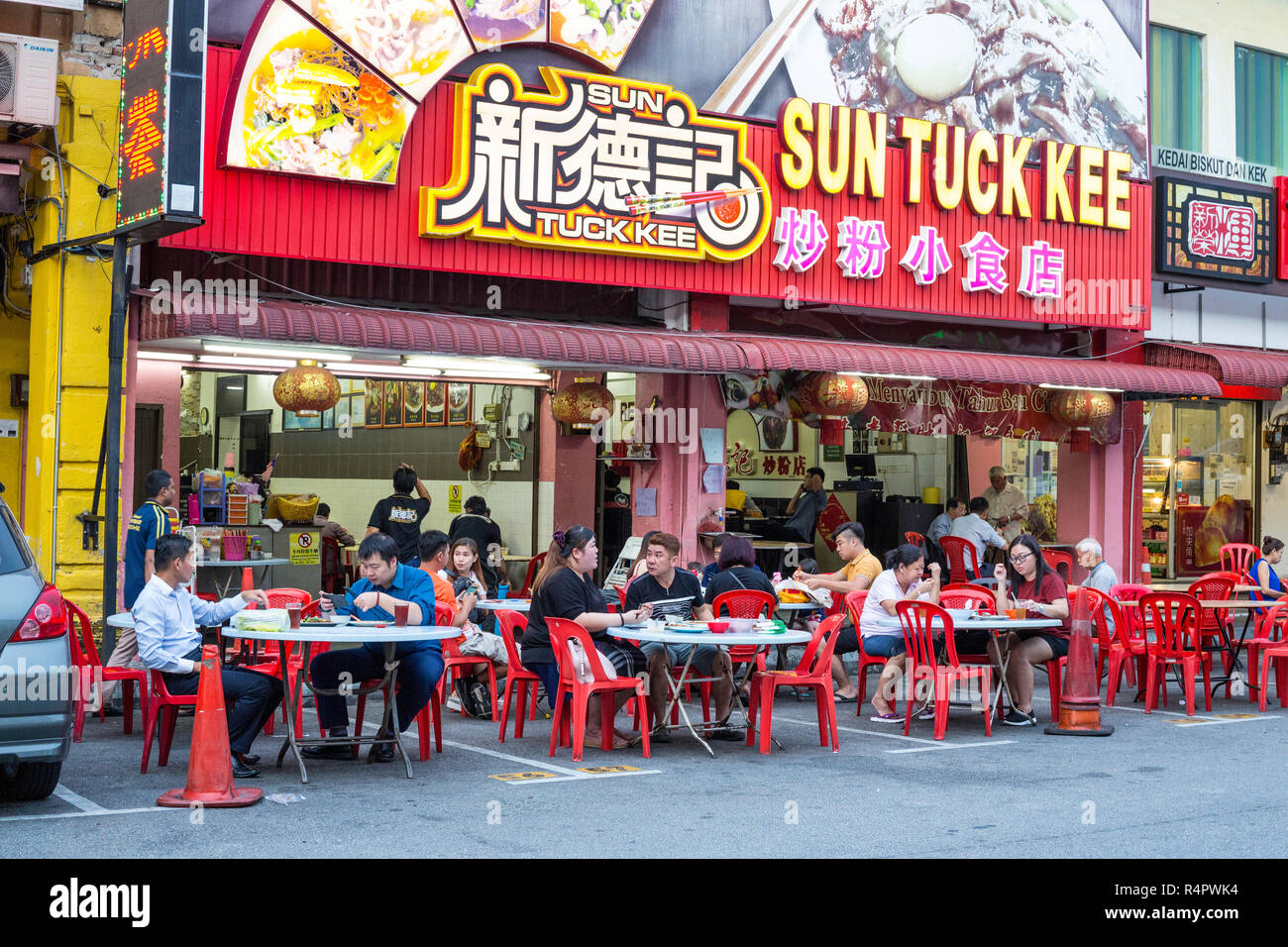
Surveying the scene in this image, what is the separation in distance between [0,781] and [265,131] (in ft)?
22.3

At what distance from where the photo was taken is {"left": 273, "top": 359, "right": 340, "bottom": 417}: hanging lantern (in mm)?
12906

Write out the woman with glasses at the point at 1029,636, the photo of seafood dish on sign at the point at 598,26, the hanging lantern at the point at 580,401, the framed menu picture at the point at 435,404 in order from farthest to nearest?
the framed menu picture at the point at 435,404 → the hanging lantern at the point at 580,401 → the photo of seafood dish on sign at the point at 598,26 → the woman with glasses at the point at 1029,636

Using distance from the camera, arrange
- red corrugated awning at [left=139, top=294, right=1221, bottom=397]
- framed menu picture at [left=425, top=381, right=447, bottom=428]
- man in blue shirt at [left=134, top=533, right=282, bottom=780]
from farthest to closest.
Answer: framed menu picture at [left=425, top=381, right=447, bottom=428] → red corrugated awning at [left=139, top=294, right=1221, bottom=397] → man in blue shirt at [left=134, top=533, right=282, bottom=780]

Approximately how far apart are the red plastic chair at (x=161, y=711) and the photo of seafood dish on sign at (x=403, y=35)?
6.59m

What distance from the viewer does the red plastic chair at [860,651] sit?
11.4 metres

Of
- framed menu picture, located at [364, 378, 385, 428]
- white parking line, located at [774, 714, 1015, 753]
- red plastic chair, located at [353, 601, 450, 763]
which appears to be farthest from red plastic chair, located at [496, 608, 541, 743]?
framed menu picture, located at [364, 378, 385, 428]

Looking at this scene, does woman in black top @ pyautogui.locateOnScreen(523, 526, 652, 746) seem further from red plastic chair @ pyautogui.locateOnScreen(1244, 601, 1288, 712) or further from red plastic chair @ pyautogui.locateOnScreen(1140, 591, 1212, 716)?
red plastic chair @ pyautogui.locateOnScreen(1244, 601, 1288, 712)

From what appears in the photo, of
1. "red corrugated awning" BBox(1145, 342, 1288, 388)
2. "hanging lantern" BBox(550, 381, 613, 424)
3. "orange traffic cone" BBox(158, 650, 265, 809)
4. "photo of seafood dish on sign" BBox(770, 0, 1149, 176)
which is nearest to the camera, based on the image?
"orange traffic cone" BBox(158, 650, 265, 809)

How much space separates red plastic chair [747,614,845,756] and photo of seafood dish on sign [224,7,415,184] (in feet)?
20.4

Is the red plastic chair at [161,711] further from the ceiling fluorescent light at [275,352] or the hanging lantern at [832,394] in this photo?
the hanging lantern at [832,394]

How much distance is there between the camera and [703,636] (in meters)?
9.20

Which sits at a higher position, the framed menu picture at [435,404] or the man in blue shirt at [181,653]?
the framed menu picture at [435,404]

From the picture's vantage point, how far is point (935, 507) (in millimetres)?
20719

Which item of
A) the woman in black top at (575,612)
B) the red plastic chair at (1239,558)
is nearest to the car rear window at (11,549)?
the woman in black top at (575,612)
